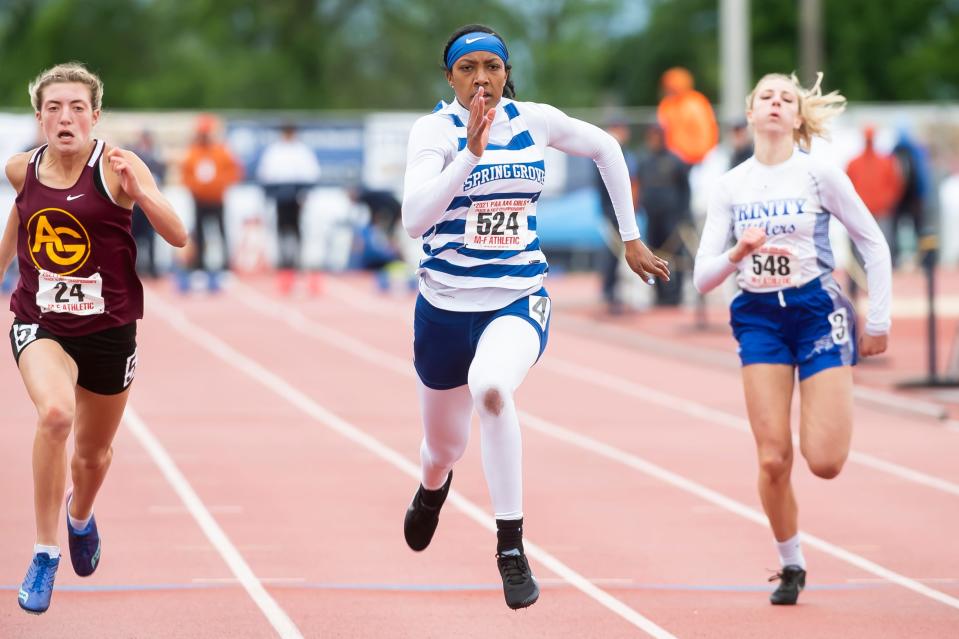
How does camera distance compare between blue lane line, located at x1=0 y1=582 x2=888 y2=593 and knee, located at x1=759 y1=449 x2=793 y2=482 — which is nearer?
knee, located at x1=759 y1=449 x2=793 y2=482

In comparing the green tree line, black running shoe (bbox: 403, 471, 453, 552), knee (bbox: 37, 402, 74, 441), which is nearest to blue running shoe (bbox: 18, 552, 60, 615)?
knee (bbox: 37, 402, 74, 441)

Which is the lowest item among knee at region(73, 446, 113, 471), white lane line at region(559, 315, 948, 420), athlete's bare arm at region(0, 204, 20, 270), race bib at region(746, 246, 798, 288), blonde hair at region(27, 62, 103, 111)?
white lane line at region(559, 315, 948, 420)

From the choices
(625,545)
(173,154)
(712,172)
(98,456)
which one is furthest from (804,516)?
(173,154)

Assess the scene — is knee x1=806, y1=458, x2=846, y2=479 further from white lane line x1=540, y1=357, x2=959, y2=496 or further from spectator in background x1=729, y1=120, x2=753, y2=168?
spectator in background x1=729, y1=120, x2=753, y2=168

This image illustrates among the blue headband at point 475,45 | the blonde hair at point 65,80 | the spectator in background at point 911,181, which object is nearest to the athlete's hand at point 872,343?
the blue headband at point 475,45

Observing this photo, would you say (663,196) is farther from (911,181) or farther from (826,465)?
(826,465)

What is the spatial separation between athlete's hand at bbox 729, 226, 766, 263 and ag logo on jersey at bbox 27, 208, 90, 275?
8.28ft

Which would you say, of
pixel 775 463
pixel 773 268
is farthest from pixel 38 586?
pixel 773 268

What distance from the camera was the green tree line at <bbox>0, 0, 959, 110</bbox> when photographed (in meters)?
54.5

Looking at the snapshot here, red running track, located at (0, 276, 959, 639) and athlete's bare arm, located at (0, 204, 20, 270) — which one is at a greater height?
athlete's bare arm, located at (0, 204, 20, 270)

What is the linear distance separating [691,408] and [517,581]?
7623mm

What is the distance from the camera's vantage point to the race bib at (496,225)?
6480 millimetres

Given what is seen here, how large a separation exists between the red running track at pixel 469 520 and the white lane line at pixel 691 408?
35mm

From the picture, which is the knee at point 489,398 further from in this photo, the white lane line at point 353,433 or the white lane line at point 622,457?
the white lane line at point 622,457
